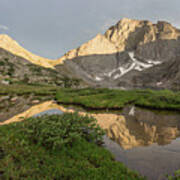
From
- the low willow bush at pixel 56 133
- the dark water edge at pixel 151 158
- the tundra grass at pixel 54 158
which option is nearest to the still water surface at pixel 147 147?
the dark water edge at pixel 151 158

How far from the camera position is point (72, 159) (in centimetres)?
770

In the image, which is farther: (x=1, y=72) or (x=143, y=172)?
(x=1, y=72)

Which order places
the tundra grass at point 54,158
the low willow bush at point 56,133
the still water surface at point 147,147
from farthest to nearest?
the low willow bush at point 56,133, the still water surface at point 147,147, the tundra grass at point 54,158

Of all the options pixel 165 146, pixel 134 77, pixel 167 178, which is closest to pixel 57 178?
pixel 167 178

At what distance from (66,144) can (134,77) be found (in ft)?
621

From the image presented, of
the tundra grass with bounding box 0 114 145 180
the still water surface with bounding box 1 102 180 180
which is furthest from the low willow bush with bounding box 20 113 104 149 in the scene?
the still water surface with bounding box 1 102 180 180

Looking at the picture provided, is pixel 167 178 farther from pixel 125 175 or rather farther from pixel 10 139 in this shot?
pixel 10 139

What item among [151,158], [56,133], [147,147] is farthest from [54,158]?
[147,147]

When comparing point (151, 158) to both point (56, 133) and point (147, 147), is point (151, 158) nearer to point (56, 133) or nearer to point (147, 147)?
point (147, 147)

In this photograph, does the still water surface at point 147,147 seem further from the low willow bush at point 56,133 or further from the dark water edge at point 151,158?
the low willow bush at point 56,133

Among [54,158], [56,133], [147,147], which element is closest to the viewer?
[54,158]

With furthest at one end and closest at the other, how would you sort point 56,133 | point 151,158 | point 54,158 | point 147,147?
point 147,147, point 56,133, point 151,158, point 54,158

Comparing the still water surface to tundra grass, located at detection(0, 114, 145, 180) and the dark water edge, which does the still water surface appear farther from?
tundra grass, located at detection(0, 114, 145, 180)

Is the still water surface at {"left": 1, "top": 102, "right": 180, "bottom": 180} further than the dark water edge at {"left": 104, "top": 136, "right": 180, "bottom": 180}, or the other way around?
the still water surface at {"left": 1, "top": 102, "right": 180, "bottom": 180}
